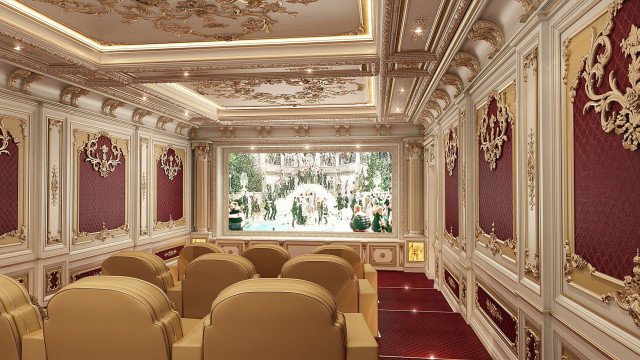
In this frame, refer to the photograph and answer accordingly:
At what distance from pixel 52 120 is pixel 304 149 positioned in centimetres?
443

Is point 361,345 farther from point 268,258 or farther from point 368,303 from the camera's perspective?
point 268,258

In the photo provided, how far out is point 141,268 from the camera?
2889 millimetres

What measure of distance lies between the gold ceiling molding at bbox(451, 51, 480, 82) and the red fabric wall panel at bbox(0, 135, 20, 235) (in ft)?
14.9

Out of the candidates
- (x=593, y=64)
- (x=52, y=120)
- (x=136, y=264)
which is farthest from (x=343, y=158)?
(x=593, y=64)

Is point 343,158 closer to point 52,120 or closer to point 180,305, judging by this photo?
point 52,120

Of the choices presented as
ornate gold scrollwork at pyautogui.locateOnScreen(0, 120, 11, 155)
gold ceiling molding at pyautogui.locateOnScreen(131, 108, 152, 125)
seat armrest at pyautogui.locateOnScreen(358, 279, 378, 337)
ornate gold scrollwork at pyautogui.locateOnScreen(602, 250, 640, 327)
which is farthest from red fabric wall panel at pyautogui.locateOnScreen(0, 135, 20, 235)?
ornate gold scrollwork at pyautogui.locateOnScreen(602, 250, 640, 327)

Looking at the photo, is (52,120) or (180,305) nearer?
(180,305)

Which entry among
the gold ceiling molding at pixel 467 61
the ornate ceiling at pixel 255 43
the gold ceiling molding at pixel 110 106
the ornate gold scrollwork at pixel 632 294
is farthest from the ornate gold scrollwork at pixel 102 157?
the ornate gold scrollwork at pixel 632 294

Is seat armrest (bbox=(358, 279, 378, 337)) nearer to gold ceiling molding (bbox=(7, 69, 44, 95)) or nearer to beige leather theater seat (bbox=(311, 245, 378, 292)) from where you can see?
beige leather theater seat (bbox=(311, 245, 378, 292))

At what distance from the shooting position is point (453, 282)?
5.18m

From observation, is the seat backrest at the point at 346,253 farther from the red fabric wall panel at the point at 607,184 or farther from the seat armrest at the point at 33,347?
the seat armrest at the point at 33,347

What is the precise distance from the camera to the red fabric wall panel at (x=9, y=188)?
4262 mm

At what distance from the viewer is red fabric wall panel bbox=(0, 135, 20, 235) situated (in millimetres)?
4262

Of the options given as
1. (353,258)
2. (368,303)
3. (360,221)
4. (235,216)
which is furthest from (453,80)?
(235,216)
